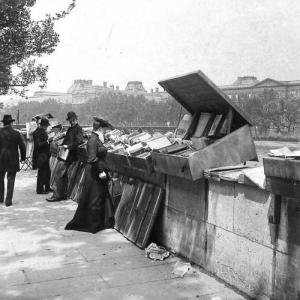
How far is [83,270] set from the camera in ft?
17.6

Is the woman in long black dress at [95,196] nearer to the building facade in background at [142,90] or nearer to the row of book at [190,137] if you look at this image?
the row of book at [190,137]

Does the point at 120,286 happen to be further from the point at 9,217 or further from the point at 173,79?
the point at 9,217

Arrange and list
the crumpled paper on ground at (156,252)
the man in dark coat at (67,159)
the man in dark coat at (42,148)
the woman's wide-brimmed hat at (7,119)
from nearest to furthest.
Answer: the crumpled paper on ground at (156,252)
the woman's wide-brimmed hat at (7,119)
the man in dark coat at (67,159)
the man in dark coat at (42,148)

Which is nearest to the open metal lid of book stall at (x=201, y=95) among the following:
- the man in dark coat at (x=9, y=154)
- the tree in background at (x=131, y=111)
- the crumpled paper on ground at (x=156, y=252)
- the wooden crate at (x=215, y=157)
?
A: the wooden crate at (x=215, y=157)

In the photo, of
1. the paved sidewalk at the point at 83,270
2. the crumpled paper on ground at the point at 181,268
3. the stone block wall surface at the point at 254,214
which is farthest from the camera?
the crumpled paper on ground at the point at 181,268

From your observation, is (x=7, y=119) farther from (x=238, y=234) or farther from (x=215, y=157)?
(x=238, y=234)

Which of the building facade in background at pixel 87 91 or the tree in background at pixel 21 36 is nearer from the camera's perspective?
the tree in background at pixel 21 36

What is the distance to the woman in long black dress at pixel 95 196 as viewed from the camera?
24.2 ft

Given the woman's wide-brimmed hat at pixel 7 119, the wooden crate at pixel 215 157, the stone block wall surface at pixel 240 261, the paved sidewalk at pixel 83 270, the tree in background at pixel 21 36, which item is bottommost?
the paved sidewalk at pixel 83 270

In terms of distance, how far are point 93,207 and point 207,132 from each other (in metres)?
2.27

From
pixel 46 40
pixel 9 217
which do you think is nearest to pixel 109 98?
pixel 46 40

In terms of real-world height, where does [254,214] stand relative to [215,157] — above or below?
below

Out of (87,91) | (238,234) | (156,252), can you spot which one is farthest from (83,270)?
(87,91)

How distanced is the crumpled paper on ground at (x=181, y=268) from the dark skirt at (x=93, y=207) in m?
2.23
